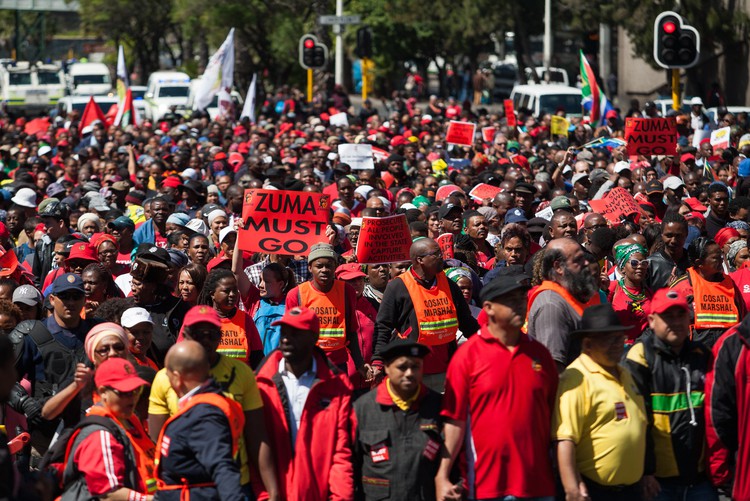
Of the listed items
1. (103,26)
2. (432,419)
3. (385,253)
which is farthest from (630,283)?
(103,26)

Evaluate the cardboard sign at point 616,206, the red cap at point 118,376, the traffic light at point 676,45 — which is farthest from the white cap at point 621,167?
the red cap at point 118,376

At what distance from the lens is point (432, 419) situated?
6051 millimetres

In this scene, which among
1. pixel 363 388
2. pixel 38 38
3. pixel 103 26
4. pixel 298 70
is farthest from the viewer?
pixel 38 38

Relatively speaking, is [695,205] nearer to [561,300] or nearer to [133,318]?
[561,300]

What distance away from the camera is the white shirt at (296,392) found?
611cm

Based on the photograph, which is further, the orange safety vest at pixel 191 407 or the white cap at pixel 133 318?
the white cap at pixel 133 318

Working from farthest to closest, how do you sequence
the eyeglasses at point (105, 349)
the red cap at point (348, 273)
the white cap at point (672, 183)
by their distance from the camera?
the white cap at point (672, 183), the red cap at point (348, 273), the eyeglasses at point (105, 349)

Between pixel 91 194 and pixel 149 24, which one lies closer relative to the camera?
pixel 91 194

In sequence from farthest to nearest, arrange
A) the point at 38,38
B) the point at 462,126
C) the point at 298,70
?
the point at 38,38
the point at 298,70
the point at 462,126

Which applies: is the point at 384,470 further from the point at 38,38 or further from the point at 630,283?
the point at 38,38

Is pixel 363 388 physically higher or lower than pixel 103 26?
lower

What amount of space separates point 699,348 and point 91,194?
9581mm

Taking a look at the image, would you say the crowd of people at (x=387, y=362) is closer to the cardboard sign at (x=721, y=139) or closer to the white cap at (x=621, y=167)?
the white cap at (x=621, y=167)

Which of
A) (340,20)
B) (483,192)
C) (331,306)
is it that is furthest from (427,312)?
(340,20)
